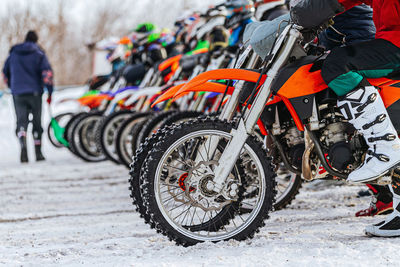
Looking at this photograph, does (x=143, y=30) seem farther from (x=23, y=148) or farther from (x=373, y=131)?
(x=373, y=131)

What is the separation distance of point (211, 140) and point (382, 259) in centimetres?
110

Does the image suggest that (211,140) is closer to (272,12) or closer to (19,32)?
(272,12)

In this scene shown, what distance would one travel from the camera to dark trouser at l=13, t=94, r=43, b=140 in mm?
8195

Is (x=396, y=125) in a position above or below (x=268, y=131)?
above

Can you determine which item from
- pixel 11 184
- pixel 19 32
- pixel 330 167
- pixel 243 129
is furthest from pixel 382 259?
pixel 19 32

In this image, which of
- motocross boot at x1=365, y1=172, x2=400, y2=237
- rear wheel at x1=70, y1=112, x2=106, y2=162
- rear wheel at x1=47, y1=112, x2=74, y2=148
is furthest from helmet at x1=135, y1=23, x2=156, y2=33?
motocross boot at x1=365, y1=172, x2=400, y2=237

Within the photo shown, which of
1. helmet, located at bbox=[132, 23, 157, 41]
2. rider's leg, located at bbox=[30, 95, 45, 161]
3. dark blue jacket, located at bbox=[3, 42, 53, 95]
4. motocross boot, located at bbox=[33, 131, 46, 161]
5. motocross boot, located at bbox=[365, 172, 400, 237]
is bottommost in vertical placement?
motocross boot, located at bbox=[33, 131, 46, 161]

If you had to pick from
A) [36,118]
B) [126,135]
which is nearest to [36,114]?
[36,118]

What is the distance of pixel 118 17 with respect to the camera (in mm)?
32188

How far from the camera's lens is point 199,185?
262 centimetres

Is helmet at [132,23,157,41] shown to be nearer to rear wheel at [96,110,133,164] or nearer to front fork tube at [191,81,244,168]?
rear wheel at [96,110,133,164]

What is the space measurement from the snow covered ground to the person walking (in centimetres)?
309

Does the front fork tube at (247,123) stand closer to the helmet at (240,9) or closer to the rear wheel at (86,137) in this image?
the helmet at (240,9)

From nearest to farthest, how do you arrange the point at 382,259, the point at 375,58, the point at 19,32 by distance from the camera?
the point at 382,259, the point at 375,58, the point at 19,32
